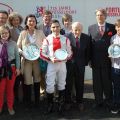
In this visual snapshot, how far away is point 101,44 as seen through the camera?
21.2 feet

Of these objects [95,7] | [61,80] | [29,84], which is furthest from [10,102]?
[95,7]

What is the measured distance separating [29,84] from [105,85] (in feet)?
4.65

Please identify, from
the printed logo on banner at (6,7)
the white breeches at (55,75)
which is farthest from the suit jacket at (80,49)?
the printed logo on banner at (6,7)

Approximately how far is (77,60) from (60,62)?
1.26 ft

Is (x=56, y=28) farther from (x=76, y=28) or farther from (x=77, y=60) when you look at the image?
(x=77, y=60)

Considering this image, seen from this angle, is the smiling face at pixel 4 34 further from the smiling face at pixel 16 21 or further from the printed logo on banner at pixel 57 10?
the printed logo on banner at pixel 57 10

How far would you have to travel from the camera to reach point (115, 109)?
6.48 metres

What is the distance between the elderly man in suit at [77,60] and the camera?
6.47m

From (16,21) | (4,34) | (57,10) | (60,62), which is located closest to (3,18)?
(16,21)

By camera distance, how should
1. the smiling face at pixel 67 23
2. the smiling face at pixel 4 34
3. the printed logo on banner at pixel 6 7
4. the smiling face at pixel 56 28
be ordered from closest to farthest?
the smiling face at pixel 4 34 < the smiling face at pixel 56 28 < the smiling face at pixel 67 23 < the printed logo on banner at pixel 6 7

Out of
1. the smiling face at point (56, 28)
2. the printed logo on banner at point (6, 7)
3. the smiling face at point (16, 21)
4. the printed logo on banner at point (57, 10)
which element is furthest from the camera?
the printed logo on banner at point (57, 10)

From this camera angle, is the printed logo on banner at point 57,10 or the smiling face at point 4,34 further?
the printed logo on banner at point 57,10

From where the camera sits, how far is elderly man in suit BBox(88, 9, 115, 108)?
646 centimetres

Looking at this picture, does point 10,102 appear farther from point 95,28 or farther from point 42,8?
point 42,8
